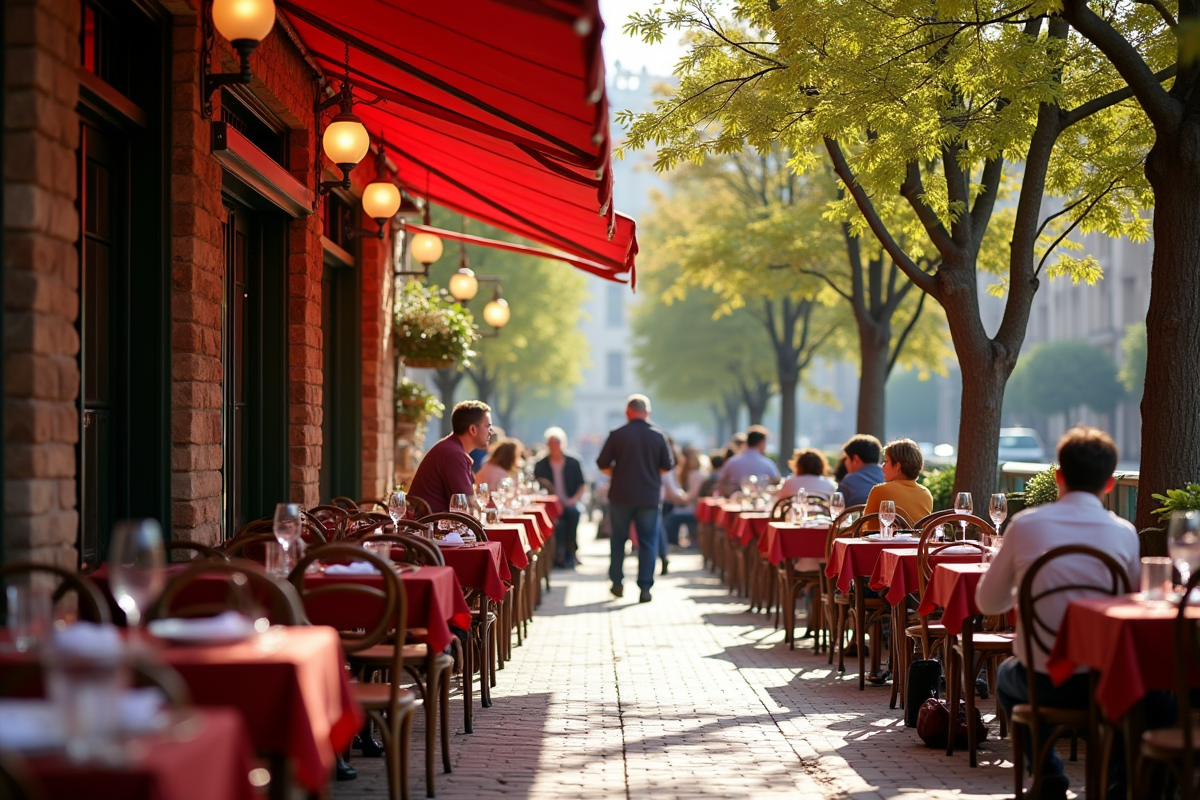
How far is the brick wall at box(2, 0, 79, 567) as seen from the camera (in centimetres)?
485

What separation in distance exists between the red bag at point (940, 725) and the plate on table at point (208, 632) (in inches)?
156

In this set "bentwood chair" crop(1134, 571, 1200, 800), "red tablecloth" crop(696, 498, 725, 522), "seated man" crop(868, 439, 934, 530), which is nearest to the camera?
"bentwood chair" crop(1134, 571, 1200, 800)

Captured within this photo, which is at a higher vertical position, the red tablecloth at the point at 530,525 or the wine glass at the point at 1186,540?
the wine glass at the point at 1186,540

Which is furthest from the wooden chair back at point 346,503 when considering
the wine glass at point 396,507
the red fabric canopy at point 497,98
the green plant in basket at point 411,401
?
the green plant in basket at point 411,401

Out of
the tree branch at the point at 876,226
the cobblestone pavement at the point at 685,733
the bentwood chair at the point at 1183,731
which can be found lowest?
the cobblestone pavement at the point at 685,733

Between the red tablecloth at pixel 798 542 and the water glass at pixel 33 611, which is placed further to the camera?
the red tablecloth at pixel 798 542

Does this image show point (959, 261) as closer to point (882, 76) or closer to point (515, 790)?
point (882, 76)

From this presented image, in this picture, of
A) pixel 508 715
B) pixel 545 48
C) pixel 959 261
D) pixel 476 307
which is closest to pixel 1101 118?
pixel 959 261

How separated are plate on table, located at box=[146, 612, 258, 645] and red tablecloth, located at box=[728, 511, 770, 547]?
8772 millimetres

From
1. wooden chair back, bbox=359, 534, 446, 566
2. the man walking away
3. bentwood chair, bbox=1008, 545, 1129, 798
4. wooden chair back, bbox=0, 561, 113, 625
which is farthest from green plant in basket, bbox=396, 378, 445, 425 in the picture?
bentwood chair, bbox=1008, 545, 1129, 798

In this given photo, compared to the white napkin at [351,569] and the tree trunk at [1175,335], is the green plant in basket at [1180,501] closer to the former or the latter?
the tree trunk at [1175,335]

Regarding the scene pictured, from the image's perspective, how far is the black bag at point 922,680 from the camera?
721 cm

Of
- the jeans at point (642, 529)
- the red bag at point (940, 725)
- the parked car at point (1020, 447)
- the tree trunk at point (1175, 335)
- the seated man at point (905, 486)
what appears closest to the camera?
the red bag at point (940, 725)

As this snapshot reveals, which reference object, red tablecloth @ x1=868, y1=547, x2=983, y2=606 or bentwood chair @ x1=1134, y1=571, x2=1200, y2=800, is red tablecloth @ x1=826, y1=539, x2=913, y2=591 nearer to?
red tablecloth @ x1=868, y1=547, x2=983, y2=606
